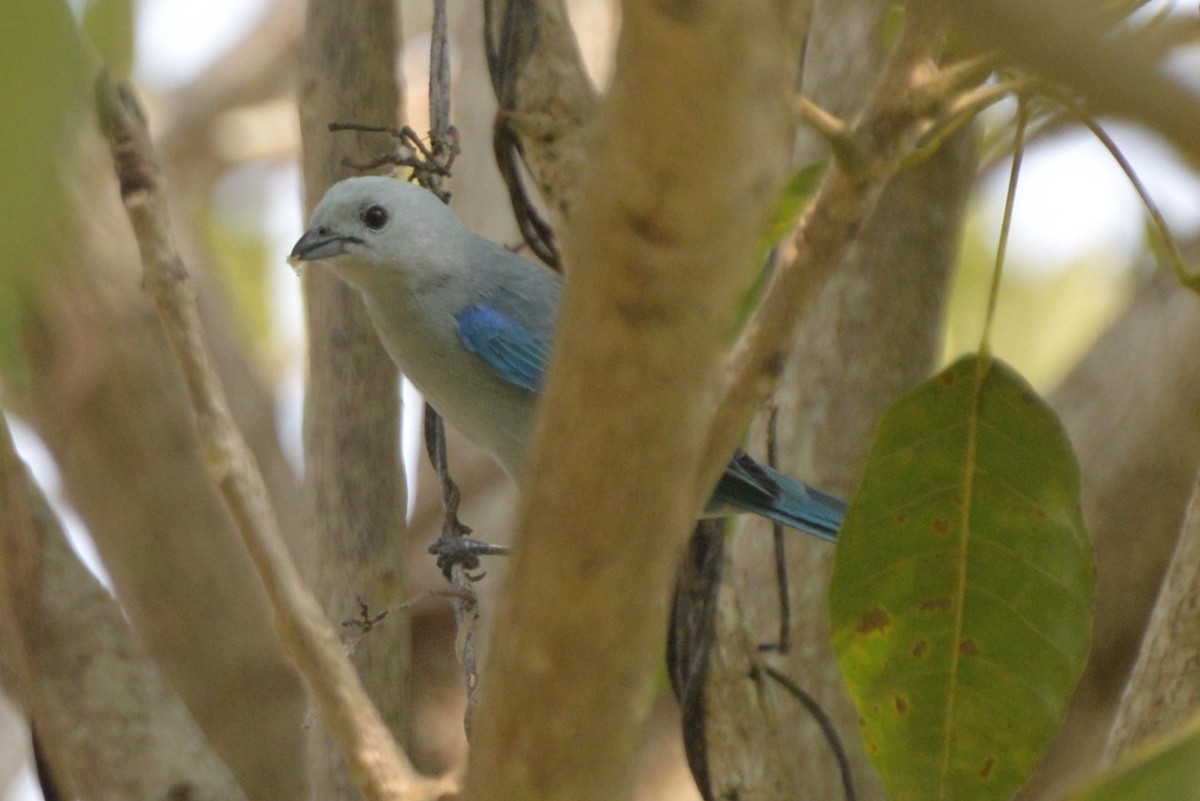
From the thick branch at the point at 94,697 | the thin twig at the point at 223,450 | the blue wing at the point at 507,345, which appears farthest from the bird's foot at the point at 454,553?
the thin twig at the point at 223,450

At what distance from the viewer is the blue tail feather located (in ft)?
7.96

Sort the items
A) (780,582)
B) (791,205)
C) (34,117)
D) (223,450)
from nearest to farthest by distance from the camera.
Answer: (34,117) → (223,450) → (791,205) → (780,582)

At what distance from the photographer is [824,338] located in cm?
255

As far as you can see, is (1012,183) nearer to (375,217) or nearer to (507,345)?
(507,345)

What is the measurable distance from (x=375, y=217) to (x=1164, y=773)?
6.70 ft

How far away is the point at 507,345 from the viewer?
278 cm

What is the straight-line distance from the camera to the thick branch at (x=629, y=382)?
68 cm

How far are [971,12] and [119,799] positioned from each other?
1.89 metres

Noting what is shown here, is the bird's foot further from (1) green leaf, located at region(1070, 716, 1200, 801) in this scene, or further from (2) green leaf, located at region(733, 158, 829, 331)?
(1) green leaf, located at region(1070, 716, 1200, 801)

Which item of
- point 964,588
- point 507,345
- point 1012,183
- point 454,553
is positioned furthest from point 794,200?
point 507,345

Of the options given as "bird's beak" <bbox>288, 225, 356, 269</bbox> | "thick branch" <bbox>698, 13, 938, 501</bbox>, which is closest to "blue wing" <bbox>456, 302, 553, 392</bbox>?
"bird's beak" <bbox>288, 225, 356, 269</bbox>

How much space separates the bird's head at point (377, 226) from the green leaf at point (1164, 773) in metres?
1.85

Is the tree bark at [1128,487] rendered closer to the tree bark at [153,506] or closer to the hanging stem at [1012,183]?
the hanging stem at [1012,183]

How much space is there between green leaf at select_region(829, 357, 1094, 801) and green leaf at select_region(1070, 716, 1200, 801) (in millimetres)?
749
